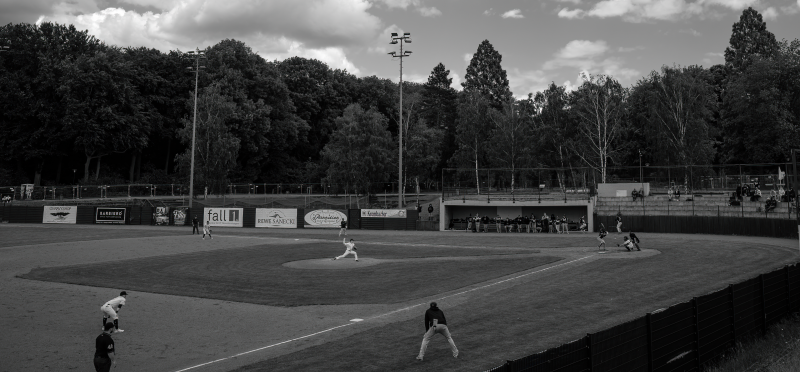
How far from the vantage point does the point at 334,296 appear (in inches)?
827

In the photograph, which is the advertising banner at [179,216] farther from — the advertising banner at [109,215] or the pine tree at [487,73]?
the pine tree at [487,73]

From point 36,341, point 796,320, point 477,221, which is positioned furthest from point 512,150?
point 36,341

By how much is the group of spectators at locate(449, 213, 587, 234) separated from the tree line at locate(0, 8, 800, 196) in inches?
202

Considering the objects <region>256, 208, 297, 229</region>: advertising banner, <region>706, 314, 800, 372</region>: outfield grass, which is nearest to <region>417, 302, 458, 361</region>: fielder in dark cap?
<region>706, 314, 800, 372</region>: outfield grass

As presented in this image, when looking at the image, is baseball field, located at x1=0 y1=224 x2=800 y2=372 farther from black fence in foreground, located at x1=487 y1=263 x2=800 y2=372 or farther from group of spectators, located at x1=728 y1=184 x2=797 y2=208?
group of spectators, located at x1=728 y1=184 x2=797 y2=208

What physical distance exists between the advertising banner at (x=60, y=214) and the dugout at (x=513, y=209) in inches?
1629

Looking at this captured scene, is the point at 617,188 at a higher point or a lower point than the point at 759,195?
higher

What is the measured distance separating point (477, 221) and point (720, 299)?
127ft

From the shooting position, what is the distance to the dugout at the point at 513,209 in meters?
49.9

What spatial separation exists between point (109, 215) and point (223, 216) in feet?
45.7

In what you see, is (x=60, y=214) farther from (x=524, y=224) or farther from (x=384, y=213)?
(x=524, y=224)

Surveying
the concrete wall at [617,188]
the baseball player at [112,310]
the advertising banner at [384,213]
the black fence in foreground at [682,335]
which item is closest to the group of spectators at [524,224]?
the advertising banner at [384,213]

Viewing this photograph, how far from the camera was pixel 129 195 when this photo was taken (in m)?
67.8

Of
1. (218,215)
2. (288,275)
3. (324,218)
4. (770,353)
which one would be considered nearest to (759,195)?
(770,353)
